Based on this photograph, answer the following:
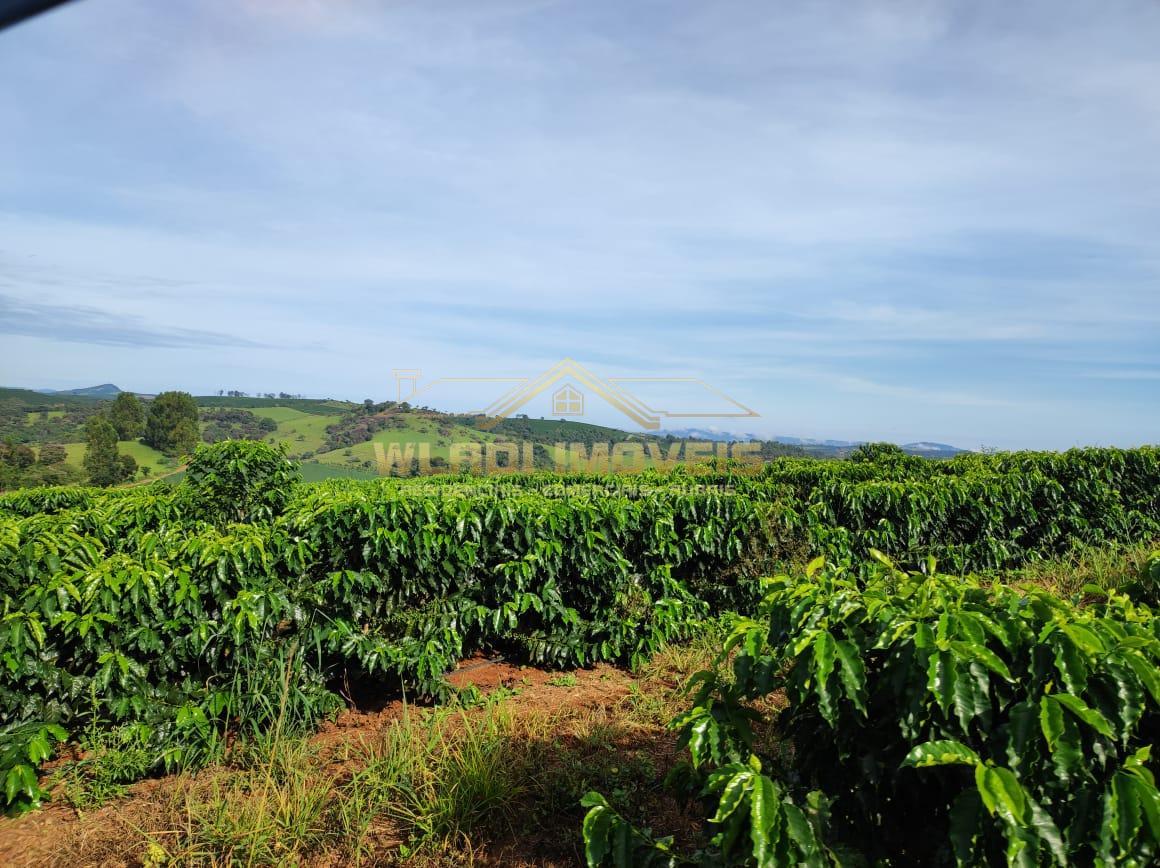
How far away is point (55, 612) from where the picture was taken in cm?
432

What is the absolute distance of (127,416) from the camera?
4150cm

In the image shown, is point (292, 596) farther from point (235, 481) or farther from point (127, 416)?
point (127, 416)

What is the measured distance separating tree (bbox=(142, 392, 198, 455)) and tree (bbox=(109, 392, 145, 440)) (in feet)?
3.27

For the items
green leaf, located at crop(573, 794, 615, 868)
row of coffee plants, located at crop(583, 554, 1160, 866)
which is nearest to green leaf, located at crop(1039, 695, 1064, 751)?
row of coffee plants, located at crop(583, 554, 1160, 866)

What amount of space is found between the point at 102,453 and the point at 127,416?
967 cm

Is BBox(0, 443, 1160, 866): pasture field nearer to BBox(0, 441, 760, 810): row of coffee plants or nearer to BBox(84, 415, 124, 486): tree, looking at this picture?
BBox(0, 441, 760, 810): row of coffee plants

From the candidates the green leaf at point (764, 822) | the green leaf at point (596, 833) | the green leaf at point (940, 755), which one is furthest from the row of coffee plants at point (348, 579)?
the green leaf at point (940, 755)

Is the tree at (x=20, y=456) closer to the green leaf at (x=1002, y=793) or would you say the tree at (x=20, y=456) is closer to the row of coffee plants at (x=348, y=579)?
the row of coffee plants at (x=348, y=579)

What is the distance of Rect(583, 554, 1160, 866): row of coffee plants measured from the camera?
202 cm

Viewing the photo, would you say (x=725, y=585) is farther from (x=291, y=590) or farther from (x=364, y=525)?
(x=291, y=590)

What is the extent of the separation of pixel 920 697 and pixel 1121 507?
1166cm

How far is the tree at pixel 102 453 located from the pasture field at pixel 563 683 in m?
27.3

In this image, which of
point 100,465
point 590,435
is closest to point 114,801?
point 590,435

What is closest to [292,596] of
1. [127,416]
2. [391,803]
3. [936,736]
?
[391,803]
